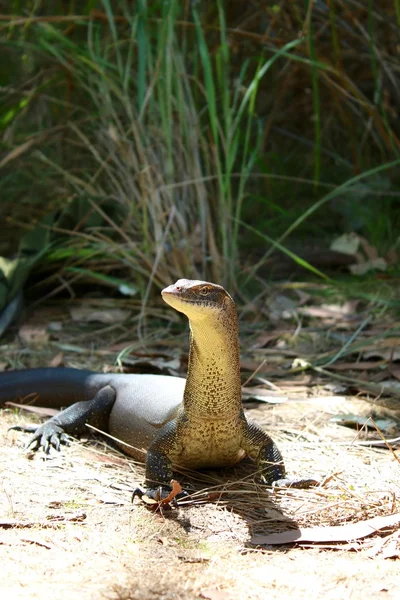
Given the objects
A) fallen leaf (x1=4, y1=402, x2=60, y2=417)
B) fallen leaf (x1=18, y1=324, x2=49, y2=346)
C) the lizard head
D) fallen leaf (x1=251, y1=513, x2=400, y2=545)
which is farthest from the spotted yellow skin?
fallen leaf (x1=18, y1=324, x2=49, y2=346)

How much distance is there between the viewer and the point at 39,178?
256 inches

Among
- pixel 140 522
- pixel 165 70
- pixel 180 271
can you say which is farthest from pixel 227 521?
pixel 165 70

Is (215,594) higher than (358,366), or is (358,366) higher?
(215,594)

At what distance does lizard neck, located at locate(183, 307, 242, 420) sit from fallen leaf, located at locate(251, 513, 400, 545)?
1.90 feet

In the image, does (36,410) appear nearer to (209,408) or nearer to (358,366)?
(209,408)

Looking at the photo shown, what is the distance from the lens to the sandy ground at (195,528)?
216cm

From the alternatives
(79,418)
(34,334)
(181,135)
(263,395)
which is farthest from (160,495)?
(181,135)

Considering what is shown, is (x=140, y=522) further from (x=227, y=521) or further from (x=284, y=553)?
(x=284, y=553)

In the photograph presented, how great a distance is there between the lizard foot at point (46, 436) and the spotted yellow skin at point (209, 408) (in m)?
0.60

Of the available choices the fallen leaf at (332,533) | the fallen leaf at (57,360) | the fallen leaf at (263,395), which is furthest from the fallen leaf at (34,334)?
the fallen leaf at (332,533)

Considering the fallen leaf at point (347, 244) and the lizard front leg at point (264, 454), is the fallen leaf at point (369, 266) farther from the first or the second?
the lizard front leg at point (264, 454)

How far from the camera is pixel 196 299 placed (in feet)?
9.25

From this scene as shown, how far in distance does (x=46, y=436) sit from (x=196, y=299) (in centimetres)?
119

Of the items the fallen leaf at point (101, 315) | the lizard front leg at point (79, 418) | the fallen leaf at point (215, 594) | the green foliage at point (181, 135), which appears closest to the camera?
the fallen leaf at point (215, 594)
